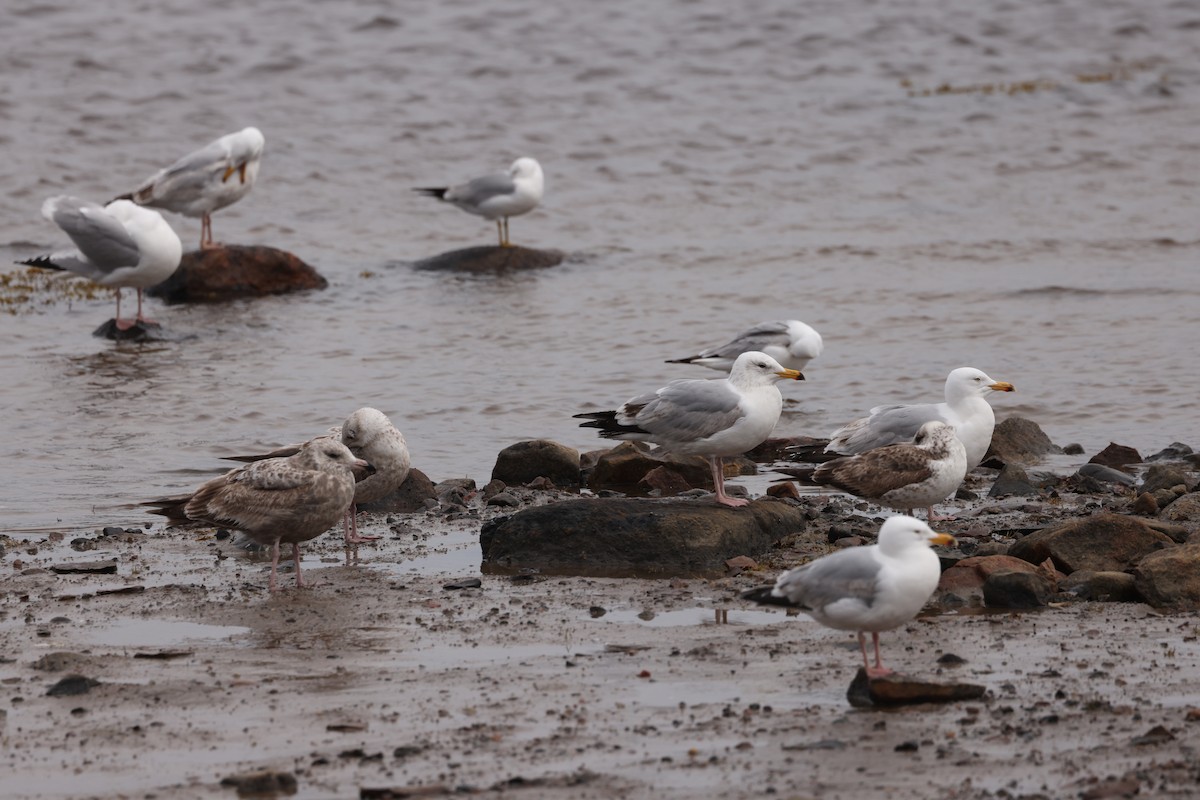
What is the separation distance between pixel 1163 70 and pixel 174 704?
82.9 ft

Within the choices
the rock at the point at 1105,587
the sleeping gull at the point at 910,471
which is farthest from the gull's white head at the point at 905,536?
the sleeping gull at the point at 910,471

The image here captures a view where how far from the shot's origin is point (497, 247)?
60.3ft

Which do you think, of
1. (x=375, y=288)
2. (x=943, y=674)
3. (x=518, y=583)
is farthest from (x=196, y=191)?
(x=943, y=674)

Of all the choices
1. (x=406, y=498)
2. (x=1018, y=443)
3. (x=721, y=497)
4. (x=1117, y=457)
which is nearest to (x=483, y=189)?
(x=1018, y=443)

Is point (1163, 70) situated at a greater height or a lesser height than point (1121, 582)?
greater

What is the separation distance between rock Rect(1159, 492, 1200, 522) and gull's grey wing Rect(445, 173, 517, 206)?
11169 mm

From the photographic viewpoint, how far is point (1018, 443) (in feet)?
34.6

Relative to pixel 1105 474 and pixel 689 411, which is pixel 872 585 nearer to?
pixel 689 411

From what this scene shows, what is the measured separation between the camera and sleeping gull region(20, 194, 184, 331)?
15.4 m

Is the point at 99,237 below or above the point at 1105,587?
above

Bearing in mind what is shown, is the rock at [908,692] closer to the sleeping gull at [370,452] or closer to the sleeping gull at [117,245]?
the sleeping gull at [370,452]

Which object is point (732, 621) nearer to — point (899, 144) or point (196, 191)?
point (196, 191)

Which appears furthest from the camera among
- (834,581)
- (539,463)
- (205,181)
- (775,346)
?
(205,181)

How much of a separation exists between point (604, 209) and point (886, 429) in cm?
1227
